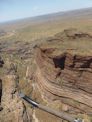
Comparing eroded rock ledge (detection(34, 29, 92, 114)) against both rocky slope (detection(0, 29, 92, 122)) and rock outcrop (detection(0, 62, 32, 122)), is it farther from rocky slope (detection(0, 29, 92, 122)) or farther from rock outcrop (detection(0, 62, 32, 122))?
rock outcrop (detection(0, 62, 32, 122))

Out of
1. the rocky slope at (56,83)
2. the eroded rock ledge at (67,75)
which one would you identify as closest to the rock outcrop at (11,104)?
the rocky slope at (56,83)

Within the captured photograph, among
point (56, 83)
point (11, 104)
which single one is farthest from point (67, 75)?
point (11, 104)

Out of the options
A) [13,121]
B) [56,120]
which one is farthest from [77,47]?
[13,121]

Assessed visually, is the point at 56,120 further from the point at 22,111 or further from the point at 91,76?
the point at 91,76

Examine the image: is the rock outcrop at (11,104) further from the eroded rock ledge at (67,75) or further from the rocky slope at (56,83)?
the eroded rock ledge at (67,75)

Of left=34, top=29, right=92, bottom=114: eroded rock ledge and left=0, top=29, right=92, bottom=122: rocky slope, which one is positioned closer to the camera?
left=0, top=29, right=92, bottom=122: rocky slope

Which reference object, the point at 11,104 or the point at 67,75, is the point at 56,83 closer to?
the point at 67,75

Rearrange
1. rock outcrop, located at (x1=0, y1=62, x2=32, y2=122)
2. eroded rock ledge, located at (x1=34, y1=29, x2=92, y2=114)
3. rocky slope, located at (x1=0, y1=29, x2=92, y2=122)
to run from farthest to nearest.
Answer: eroded rock ledge, located at (x1=34, y1=29, x2=92, y2=114) → rocky slope, located at (x1=0, y1=29, x2=92, y2=122) → rock outcrop, located at (x1=0, y1=62, x2=32, y2=122)

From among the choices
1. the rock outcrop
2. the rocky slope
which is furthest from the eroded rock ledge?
the rock outcrop

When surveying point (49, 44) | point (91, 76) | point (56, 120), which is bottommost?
point (56, 120)
